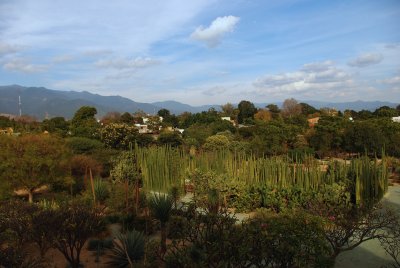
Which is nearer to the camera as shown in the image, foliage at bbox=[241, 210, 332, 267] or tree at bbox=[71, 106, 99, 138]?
foliage at bbox=[241, 210, 332, 267]

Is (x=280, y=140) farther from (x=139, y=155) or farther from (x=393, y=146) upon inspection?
(x=139, y=155)

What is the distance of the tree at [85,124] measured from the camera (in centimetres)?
2597

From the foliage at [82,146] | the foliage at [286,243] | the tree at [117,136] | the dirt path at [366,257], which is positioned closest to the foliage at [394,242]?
the dirt path at [366,257]

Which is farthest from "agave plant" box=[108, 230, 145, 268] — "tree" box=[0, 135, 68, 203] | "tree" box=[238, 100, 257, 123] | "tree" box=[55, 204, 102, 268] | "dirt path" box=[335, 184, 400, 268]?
"tree" box=[238, 100, 257, 123]

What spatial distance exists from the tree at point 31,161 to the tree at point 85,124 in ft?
39.6

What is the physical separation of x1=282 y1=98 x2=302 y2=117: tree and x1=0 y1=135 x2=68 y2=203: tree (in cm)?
4864

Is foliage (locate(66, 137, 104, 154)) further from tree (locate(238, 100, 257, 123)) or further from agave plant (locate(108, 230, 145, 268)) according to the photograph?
tree (locate(238, 100, 257, 123))

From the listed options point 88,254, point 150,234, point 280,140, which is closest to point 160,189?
point 150,234

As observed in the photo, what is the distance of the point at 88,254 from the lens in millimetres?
7809

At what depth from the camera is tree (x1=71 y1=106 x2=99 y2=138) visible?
25966 mm

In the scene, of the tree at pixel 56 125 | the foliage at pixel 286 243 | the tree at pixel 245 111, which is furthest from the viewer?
the tree at pixel 245 111

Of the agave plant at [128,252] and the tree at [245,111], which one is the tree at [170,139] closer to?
the agave plant at [128,252]

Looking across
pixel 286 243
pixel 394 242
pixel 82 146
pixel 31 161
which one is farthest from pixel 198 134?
pixel 286 243

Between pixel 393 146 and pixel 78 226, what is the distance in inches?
847
